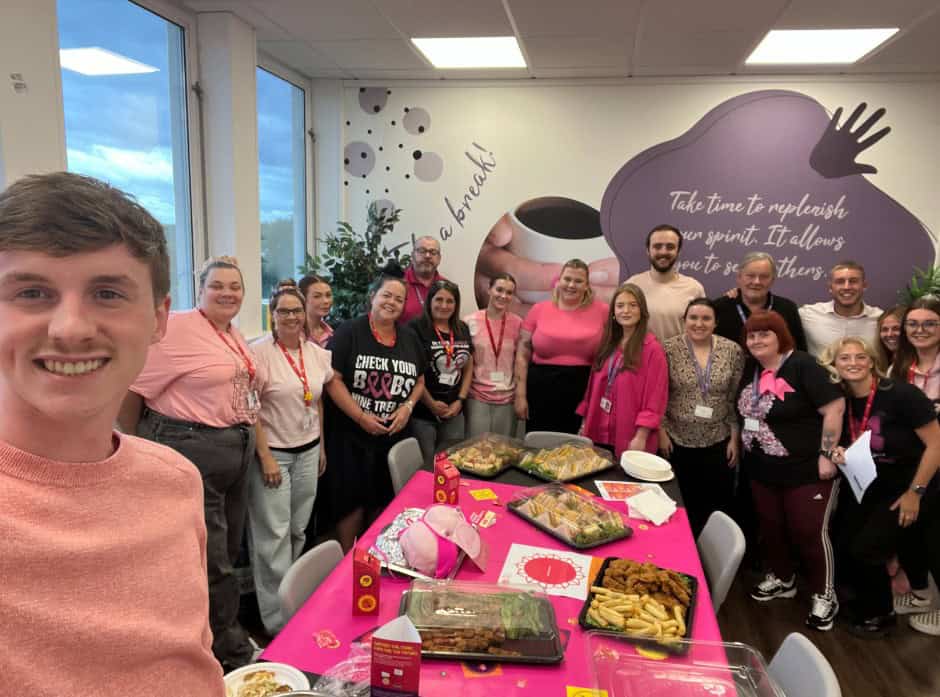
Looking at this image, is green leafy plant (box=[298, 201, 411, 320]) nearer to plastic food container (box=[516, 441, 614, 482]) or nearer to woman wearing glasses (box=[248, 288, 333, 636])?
woman wearing glasses (box=[248, 288, 333, 636])

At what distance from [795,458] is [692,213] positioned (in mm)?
2362

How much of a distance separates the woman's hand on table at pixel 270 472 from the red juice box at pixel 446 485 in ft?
2.51

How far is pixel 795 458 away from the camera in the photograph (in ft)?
9.36

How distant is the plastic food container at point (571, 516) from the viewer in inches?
77.1

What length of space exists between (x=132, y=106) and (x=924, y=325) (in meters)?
4.23

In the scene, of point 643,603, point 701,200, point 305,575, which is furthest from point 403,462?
point 701,200

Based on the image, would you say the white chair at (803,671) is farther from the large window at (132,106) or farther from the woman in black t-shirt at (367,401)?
the large window at (132,106)

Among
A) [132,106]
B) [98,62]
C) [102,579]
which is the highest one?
[98,62]

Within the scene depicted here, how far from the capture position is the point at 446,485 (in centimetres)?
220

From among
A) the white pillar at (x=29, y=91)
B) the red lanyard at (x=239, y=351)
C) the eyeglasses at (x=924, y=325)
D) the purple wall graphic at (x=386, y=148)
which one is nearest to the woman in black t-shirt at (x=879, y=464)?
the eyeglasses at (x=924, y=325)

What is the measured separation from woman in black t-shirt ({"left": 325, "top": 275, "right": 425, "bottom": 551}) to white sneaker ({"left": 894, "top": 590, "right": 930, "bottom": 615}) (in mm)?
2789

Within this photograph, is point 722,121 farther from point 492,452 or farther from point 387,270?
point 492,452

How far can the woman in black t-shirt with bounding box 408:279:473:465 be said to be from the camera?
3352 millimetres

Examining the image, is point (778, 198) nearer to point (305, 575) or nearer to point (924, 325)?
point (924, 325)
